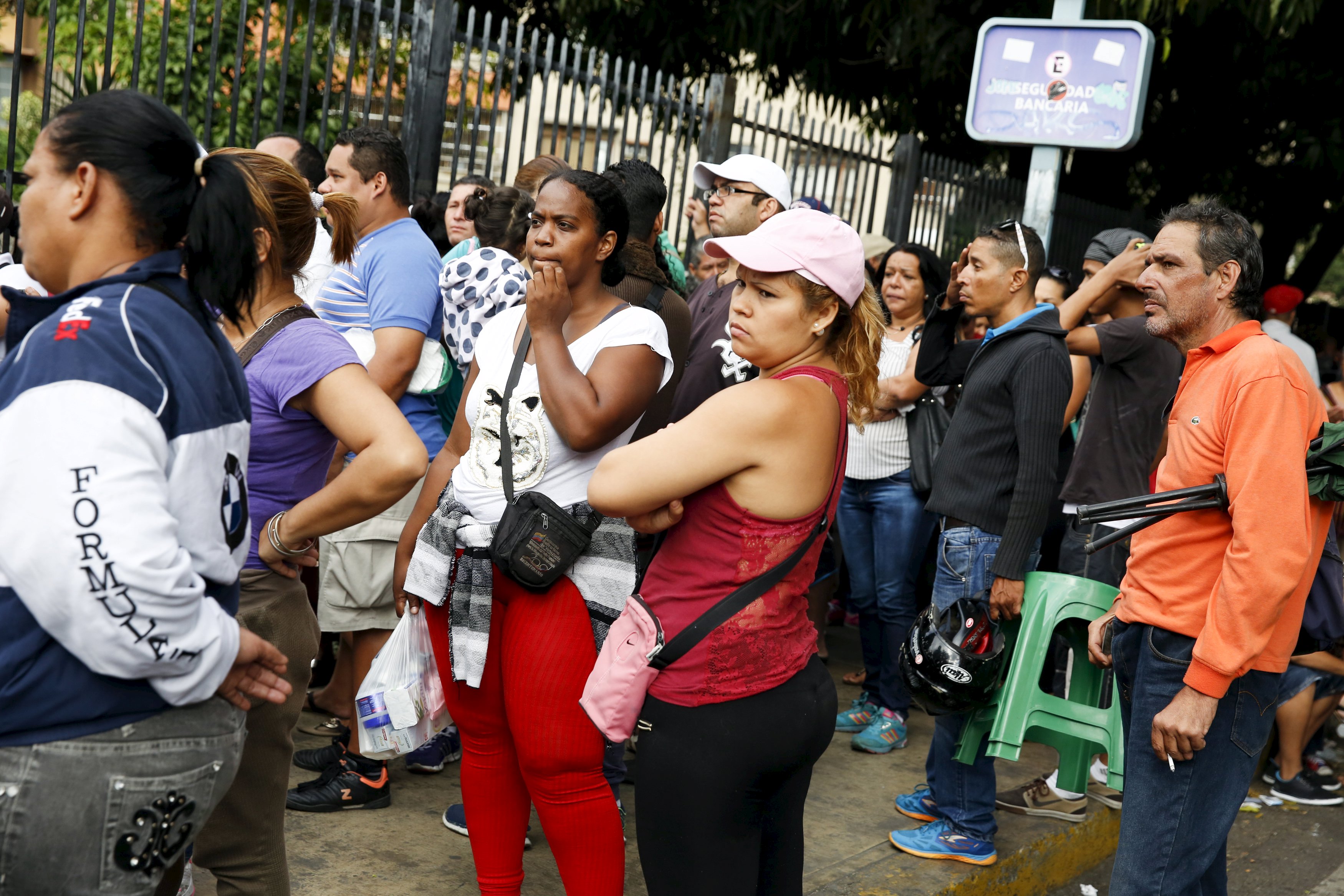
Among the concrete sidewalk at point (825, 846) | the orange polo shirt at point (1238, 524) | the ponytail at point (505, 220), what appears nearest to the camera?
the orange polo shirt at point (1238, 524)

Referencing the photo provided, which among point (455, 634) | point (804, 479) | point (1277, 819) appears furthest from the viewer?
point (1277, 819)

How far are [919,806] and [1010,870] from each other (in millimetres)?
382

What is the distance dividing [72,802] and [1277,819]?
5072 millimetres

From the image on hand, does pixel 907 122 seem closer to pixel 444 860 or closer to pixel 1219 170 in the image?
pixel 1219 170

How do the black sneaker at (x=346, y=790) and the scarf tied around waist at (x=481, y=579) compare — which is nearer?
the scarf tied around waist at (x=481, y=579)

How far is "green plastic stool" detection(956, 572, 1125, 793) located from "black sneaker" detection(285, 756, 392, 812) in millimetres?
1856

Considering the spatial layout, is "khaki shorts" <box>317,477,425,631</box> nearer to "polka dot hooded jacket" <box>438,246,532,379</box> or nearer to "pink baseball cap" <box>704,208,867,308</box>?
"polka dot hooded jacket" <box>438,246,532,379</box>

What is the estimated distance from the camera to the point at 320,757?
13.1 feet

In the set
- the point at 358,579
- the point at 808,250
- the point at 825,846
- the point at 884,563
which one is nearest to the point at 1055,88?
the point at 884,563

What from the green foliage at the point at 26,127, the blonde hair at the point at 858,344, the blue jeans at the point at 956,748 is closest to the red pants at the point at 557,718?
the blonde hair at the point at 858,344

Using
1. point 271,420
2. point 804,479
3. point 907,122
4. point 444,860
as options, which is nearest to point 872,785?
point 444,860

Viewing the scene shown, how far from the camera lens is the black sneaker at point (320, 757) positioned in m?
3.97

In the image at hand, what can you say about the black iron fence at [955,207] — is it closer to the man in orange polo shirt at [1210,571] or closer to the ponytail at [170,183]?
the man in orange polo shirt at [1210,571]

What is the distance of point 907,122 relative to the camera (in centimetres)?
1224
